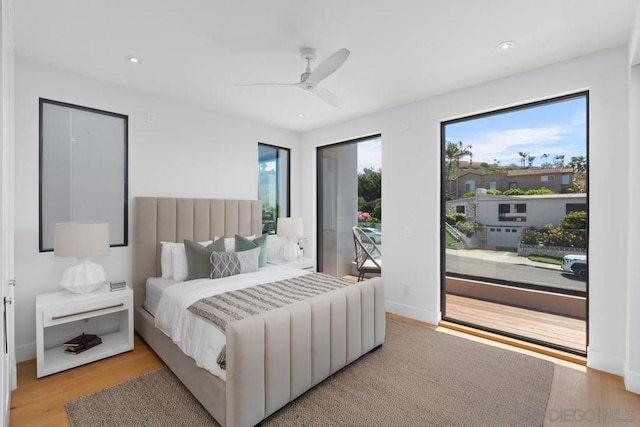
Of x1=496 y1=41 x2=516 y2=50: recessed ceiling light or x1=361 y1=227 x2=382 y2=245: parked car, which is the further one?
x1=361 y1=227 x2=382 y2=245: parked car

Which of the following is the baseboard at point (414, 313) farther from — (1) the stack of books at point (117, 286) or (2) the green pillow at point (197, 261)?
(1) the stack of books at point (117, 286)

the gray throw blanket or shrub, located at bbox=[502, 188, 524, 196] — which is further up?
shrub, located at bbox=[502, 188, 524, 196]

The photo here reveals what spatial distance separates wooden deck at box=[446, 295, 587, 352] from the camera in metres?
3.00

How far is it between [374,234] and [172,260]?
2623 mm

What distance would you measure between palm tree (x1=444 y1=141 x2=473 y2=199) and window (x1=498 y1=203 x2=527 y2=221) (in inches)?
25.9

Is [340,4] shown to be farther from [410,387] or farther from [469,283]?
[469,283]

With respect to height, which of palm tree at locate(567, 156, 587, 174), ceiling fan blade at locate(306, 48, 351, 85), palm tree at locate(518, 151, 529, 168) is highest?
ceiling fan blade at locate(306, 48, 351, 85)

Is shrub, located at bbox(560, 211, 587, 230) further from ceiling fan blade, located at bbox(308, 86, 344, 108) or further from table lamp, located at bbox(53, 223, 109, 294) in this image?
table lamp, located at bbox(53, 223, 109, 294)

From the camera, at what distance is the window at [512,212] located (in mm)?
3201

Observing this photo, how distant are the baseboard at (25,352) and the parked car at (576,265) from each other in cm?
503

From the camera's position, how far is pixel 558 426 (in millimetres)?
1951

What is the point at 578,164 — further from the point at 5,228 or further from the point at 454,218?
the point at 5,228

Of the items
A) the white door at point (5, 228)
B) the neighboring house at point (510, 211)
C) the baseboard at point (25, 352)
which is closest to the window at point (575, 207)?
the neighboring house at point (510, 211)

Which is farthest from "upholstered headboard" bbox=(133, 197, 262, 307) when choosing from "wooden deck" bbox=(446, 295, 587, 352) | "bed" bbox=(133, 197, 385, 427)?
"wooden deck" bbox=(446, 295, 587, 352)
